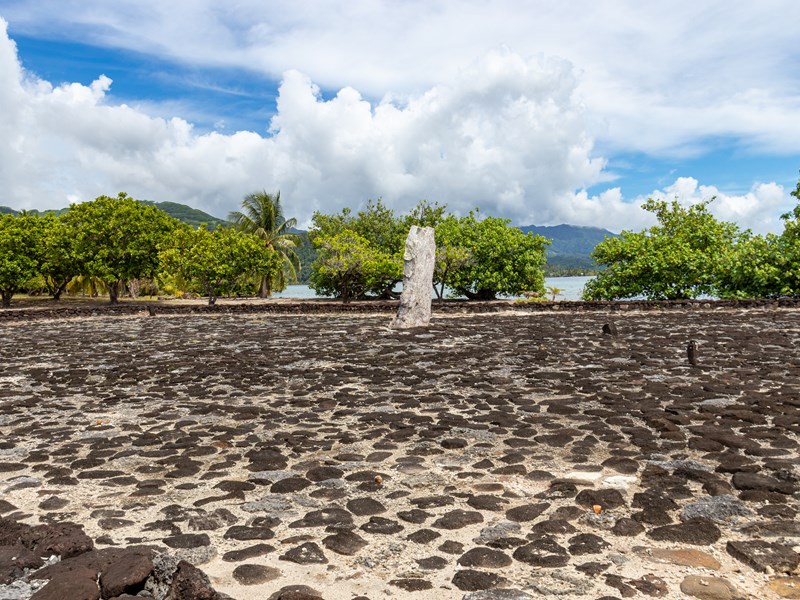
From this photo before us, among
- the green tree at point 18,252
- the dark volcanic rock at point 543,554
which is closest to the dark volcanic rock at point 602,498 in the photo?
the dark volcanic rock at point 543,554

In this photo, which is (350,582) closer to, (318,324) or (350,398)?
(350,398)

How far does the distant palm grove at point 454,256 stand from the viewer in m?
29.4

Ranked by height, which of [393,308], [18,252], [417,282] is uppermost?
[18,252]

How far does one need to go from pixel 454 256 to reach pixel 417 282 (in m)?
12.8

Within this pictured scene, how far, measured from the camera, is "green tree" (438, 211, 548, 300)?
3484 centimetres

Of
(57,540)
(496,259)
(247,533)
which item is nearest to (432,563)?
(247,533)

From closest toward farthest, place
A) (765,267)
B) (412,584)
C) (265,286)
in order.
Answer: (412,584) < (765,267) < (265,286)

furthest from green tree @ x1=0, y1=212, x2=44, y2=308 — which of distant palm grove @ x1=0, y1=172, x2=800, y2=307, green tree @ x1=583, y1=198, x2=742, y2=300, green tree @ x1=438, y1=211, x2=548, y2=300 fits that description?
green tree @ x1=583, y1=198, x2=742, y2=300

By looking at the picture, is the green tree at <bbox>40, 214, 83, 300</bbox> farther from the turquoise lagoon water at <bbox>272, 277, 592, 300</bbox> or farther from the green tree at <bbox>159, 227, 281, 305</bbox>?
the turquoise lagoon water at <bbox>272, 277, 592, 300</bbox>

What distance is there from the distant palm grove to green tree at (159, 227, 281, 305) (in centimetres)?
6

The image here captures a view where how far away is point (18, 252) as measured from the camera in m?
32.8

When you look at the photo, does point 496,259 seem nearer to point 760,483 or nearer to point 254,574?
point 760,483

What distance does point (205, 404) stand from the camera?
8.12 metres

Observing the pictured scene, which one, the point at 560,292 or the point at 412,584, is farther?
the point at 560,292
